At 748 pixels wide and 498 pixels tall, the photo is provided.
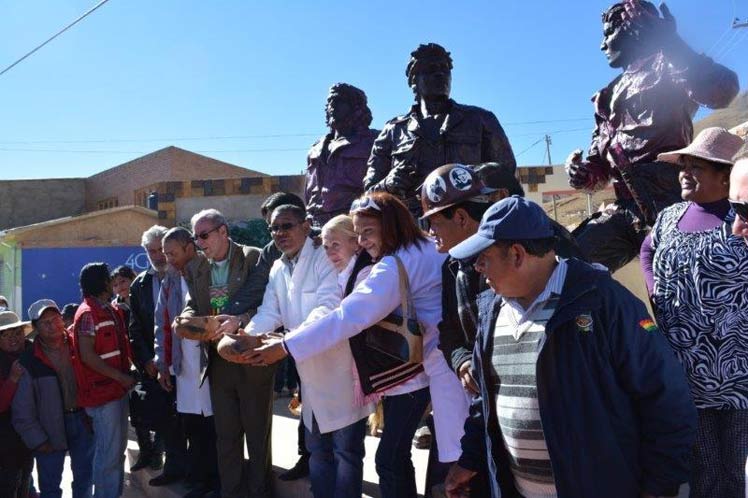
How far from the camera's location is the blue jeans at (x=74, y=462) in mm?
5355

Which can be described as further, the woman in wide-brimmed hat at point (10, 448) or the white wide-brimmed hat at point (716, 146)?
the woman in wide-brimmed hat at point (10, 448)

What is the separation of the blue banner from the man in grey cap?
551 inches

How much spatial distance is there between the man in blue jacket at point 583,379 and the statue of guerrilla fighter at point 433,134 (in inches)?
104

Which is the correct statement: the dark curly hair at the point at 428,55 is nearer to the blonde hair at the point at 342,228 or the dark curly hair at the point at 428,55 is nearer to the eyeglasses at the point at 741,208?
the blonde hair at the point at 342,228

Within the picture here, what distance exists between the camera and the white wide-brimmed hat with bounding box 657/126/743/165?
273 centimetres

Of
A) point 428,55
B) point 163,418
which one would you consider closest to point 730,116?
point 428,55

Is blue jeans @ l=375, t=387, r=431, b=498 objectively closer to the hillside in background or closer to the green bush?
the green bush

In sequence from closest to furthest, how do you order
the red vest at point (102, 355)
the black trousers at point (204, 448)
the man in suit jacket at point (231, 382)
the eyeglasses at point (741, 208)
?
the eyeglasses at point (741, 208), the man in suit jacket at point (231, 382), the black trousers at point (204, 448), the red vest at point (102, 355)

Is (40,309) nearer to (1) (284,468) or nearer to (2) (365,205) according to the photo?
(1) (284,468)

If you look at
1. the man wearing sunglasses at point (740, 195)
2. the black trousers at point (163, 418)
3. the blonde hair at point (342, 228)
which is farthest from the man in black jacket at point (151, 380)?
the man wearing sunglasses at point (740, 195)

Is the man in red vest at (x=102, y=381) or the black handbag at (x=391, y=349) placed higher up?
the black handbag at (x=391, y=349)

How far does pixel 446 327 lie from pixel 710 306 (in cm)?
105

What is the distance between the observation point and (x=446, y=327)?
3.03 m

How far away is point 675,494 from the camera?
1926 millimetres
